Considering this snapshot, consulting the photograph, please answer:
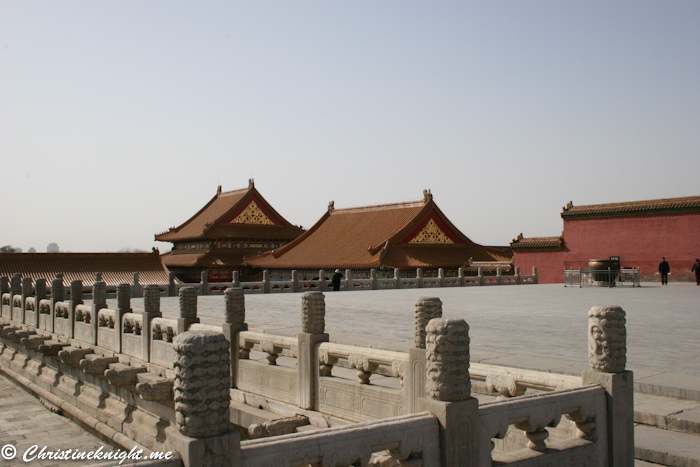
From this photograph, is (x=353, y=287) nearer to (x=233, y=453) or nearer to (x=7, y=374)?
(x=7, y=374)

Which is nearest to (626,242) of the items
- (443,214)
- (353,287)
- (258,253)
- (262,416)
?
(443,214)

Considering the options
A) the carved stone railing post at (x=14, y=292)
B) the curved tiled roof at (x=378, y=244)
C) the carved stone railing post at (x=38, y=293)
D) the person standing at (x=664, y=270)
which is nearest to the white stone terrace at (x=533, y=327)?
the carved stone railing post at (x=38, y=293)

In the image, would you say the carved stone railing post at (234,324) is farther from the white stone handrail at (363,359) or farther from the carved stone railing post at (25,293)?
the carved stone railing post at (25,293)

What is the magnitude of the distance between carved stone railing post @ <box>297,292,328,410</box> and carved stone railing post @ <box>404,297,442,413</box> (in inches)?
55.7

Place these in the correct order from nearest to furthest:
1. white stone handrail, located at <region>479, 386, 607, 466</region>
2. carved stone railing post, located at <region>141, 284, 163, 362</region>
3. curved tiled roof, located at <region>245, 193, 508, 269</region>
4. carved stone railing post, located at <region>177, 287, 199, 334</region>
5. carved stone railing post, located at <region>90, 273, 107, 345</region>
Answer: white stone handrail, located at <region>479, 386, 607, 466</region>, carved stone railing post, located at <region>177, 287, 199, 334</region>, carved stone railing post, located at <region>141, 284, 163, 362</region>, carved stone railing post, located at <region>90, 273, 107, 345</region>, curved tiled roof, located at <region>245, 193, 508, 269</region>

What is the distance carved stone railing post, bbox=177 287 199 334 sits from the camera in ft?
30.4

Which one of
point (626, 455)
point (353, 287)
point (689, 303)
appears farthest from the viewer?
point (353, 287)

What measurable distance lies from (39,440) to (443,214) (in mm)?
23712

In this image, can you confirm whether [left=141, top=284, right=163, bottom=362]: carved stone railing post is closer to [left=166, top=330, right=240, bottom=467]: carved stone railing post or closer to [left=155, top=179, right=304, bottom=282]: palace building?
[left=166, top=330, right=240, bottom=467]: carved stone railing post

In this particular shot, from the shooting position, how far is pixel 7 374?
1733 cm

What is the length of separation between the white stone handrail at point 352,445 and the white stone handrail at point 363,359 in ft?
5.51

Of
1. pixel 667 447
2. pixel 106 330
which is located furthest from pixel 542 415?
pixel 106 330

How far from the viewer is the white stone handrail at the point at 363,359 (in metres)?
5.48

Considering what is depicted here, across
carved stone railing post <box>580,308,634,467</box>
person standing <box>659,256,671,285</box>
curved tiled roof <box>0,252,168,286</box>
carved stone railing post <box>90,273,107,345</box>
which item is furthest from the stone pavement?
person standing <box>659,256,671,285</box>
